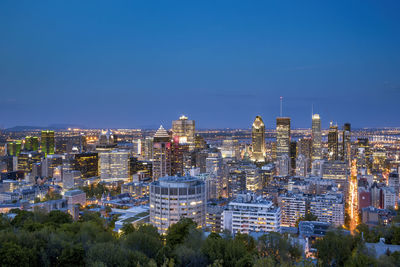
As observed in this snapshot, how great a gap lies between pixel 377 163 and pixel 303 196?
92.2 feet

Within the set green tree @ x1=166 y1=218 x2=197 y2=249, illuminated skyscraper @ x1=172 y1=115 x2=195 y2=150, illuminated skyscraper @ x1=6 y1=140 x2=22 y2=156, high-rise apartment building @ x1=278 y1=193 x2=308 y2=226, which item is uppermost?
illuminated skyscraper @ x1=172 y1=115 x2=195 y2=150

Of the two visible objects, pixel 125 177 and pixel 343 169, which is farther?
pixel 125 177

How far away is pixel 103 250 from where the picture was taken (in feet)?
29.3

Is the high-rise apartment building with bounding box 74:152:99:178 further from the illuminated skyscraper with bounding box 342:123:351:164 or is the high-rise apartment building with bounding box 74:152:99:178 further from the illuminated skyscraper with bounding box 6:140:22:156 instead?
the illuminated skyscraper with bounding box 342:123:351:164

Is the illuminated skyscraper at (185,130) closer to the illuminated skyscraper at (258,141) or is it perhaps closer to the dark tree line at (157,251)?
the illuminated skyscraper at (258,141)

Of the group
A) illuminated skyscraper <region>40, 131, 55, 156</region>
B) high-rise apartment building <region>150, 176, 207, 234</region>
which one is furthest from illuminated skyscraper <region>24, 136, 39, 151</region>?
high-rise apartment building <region>150, 176, 207, 234</region>

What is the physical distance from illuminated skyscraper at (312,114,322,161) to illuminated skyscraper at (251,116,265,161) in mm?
7850

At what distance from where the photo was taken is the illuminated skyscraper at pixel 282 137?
59.4 meters

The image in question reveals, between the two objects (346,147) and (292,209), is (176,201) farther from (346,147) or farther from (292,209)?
(346,147)

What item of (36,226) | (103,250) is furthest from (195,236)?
(36,226)

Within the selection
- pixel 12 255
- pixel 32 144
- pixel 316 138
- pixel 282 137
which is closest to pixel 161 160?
pixel 282 137

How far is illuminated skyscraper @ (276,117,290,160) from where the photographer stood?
5938cm

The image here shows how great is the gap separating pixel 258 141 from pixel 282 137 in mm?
4026

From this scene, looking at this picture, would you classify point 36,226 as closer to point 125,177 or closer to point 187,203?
point 187,203
